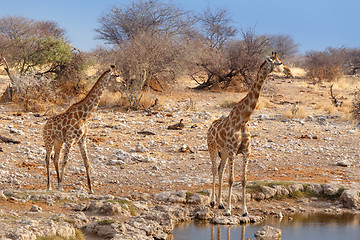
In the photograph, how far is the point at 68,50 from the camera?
65.4 ft

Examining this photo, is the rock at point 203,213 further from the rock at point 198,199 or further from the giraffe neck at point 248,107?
the giraffe neck at point 248,107

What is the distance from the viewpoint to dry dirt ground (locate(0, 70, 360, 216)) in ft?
32.0

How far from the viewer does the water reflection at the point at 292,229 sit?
7125 millimetres

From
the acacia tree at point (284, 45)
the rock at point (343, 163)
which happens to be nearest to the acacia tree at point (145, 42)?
the rock at point (343, 163)

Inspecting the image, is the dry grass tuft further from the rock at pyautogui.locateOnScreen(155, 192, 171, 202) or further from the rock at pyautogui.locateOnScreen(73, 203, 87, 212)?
the rock at pyautogui.locateOnScreen(73, 203, 87, 212)

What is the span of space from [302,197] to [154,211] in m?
3.32

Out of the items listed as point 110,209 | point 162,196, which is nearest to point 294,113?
point 162,196

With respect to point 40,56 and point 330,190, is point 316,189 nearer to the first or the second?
point 330,190

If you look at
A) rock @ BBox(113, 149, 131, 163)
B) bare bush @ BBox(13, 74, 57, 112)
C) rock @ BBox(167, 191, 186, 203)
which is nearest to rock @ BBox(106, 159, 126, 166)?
rock @ BBox(113, 149, 131, 163)

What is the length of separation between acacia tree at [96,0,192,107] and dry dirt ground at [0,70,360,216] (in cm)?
141

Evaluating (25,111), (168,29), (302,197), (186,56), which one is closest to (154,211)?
(302,197)

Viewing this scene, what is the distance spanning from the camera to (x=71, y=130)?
8227 millimetres

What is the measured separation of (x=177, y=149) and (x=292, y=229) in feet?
16.5

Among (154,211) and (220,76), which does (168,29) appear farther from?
(154,211)
